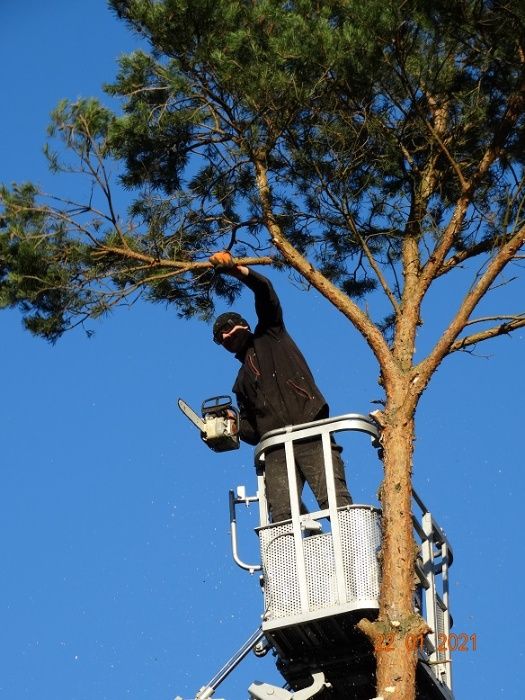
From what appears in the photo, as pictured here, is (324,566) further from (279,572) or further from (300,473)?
→ (300,473)

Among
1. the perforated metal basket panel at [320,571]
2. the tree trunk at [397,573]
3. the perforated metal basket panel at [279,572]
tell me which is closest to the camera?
the tree trunk at [397,573]

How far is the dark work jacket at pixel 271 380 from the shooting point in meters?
9.36

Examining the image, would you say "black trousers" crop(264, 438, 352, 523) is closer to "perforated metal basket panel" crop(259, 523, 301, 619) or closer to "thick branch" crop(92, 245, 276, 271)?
"perforated metal basket panel" crop(259, 523, 301, 619)

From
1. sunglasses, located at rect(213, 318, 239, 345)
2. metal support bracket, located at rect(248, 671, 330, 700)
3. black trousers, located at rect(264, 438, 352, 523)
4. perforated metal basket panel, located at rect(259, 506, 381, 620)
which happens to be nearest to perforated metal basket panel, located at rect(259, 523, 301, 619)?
perforated metal basket panel, located at rect(259, 506, 381, 620)

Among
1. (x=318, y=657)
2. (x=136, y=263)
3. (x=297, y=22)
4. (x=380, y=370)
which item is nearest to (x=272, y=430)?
(x=380, y=370)

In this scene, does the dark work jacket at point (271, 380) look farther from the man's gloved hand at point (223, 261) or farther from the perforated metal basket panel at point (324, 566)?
the perforated metal basket panel at point (324, 566)

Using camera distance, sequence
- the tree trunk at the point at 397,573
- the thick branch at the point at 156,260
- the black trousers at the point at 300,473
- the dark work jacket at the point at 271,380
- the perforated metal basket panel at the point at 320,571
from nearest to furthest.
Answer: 1. the tree trunk at the point at 397,573
2. the perforated metal basket panel at the point at 320,571
3. the black trousers at the point at 300,473
4. the dark work jacket at the point at 271,380
5. the thick branch at the point at 156,260

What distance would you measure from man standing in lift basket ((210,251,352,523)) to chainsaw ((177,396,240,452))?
0.28 ft

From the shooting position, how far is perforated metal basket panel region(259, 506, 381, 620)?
27.2 feet

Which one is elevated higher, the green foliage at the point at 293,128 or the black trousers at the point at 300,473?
the green foliage at the point at 293,128

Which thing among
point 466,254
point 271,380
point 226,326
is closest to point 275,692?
point 271,380

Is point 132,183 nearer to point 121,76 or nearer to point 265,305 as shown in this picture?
point 121,76

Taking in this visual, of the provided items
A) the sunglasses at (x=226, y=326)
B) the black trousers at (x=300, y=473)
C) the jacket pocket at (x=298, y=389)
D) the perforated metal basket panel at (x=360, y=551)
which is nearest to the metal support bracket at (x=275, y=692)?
the perforated metal basket panel at (x=360, y=551)

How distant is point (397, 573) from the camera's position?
8258 mm
